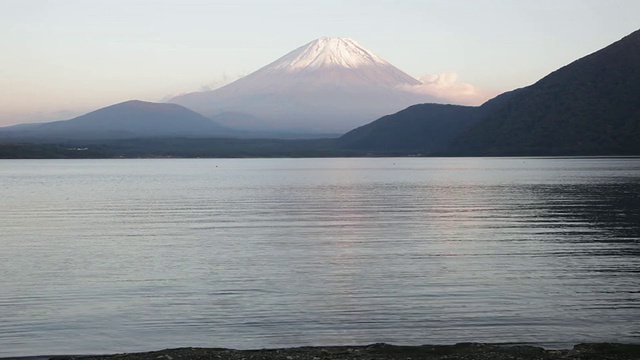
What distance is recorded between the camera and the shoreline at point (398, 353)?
56.4ft

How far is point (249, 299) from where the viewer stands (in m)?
23.9

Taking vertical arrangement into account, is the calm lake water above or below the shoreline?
below

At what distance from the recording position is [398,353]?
17.8 m

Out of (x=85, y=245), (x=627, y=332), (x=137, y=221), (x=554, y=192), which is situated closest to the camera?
(x=627, y=332)

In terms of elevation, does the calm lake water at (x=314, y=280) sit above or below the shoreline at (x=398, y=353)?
below

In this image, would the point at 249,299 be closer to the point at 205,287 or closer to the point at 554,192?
the point at 205,287

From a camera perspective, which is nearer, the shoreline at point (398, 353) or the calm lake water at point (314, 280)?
the shoreline at point (398, 353)

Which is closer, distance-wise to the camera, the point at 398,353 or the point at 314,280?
the point at 398,353

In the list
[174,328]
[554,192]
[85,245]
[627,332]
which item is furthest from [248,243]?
[554,192]

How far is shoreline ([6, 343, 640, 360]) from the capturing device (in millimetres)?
17188

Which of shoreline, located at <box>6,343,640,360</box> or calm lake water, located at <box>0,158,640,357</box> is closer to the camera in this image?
shoreline, located at <box>6,343,640,360</box>

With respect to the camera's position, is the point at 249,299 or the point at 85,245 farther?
the point at 85,245

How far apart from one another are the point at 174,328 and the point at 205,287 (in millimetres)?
5106

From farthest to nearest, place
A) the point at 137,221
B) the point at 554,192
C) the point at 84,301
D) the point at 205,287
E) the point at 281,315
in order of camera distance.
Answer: the point at 554,192 → the point at 137,221 → the point at 205,287 → the point at 84,301 → the point at 281,315
